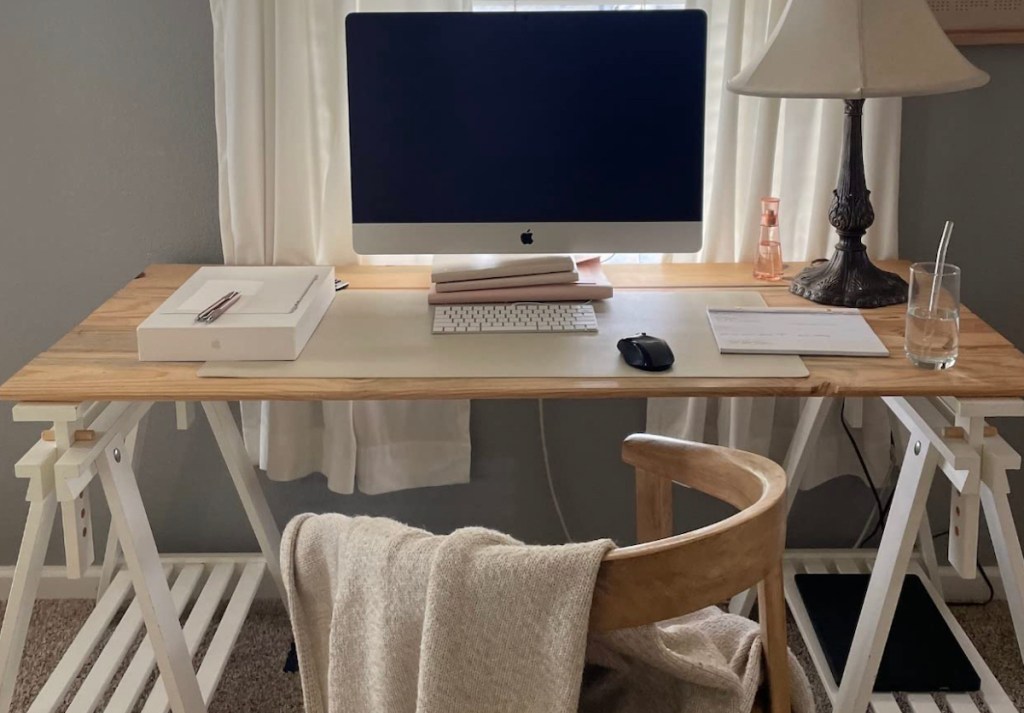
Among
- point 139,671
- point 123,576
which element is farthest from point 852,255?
point 123,576

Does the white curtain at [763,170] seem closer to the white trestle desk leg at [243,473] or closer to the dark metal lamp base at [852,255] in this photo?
the dark metal lamp base at [852,255]

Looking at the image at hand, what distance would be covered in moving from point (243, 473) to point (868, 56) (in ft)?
4.01

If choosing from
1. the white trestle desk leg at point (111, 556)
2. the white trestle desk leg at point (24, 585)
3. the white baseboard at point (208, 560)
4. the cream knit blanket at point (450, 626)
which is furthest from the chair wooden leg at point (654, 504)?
the white trestle desk leg at point (111, 556)

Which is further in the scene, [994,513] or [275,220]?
[275,220]

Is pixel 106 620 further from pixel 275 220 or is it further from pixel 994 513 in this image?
pixel 994 513

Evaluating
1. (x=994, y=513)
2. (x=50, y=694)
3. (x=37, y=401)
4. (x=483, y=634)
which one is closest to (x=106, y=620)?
(x=50, y=694)

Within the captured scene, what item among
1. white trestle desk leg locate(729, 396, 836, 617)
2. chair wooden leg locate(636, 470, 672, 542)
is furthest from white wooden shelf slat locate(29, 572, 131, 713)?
white trestle desk leg locate(729, 396, 836, 617)

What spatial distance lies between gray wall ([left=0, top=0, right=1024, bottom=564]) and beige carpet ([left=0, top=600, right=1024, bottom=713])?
197 millimetres

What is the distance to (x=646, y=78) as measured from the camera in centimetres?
173

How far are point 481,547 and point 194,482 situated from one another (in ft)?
4.64

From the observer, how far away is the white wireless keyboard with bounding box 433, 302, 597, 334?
165 centimetres

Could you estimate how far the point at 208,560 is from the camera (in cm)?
226

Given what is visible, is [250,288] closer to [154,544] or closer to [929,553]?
[154,544]

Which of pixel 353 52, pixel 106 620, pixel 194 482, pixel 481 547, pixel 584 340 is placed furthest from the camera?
pixel 194 482
